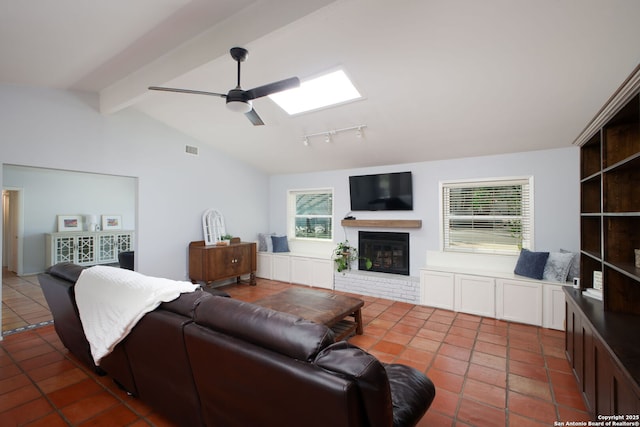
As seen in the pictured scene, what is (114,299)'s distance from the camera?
186 centimetres

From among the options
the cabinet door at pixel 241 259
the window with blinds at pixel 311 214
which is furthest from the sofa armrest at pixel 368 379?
the window with blinds at pixel 311 214

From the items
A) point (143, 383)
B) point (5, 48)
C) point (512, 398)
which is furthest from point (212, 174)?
point (512, 398)

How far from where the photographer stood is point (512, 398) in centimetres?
213

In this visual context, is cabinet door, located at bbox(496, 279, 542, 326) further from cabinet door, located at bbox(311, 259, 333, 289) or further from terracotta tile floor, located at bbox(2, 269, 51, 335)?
terracotta tile floor, located at bbox(2, 269, 51, 335)

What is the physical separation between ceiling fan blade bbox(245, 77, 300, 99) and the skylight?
2.57ft

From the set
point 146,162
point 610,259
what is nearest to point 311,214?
point 146,162

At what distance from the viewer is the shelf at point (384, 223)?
457 cm

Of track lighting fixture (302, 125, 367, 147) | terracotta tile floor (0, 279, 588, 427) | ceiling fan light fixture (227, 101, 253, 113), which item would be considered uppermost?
track lighting fixture (302, 125, 367, 147)

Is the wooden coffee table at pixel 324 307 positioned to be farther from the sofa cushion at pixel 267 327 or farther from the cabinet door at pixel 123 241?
the cabinet door at pixel 123 241

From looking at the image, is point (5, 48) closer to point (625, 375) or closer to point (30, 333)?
point (30, 333)

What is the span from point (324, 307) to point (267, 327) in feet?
6.32

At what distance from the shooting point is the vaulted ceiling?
2008mm

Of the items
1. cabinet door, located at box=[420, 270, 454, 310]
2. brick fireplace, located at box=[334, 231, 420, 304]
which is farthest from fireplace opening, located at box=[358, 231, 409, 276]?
cabinet door, located at box=[420, 270, 454, 310]

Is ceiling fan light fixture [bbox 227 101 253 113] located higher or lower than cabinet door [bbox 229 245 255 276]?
higher
